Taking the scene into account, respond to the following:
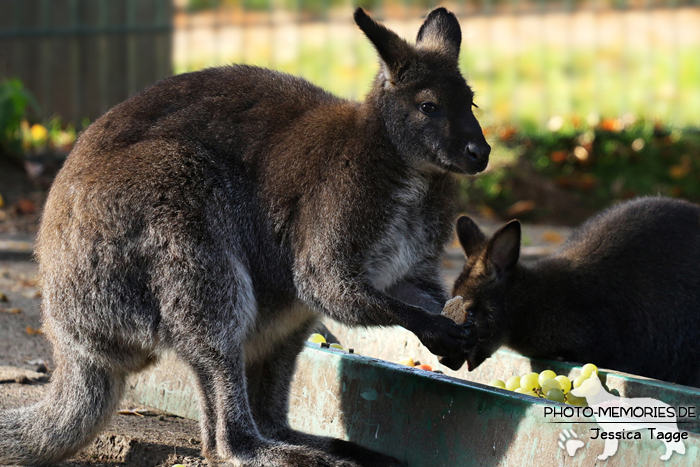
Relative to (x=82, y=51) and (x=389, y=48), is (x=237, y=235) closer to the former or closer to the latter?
(x=389, y=48)

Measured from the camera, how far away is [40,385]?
3998mm

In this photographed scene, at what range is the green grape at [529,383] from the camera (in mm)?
3631

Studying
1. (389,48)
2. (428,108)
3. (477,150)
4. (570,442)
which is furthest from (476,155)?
(570,442)

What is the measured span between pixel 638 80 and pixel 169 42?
536cm

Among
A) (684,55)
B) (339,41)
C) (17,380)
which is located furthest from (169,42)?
A: (17,380)

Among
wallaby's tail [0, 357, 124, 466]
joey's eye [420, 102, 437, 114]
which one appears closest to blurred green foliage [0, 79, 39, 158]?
wallaby's tail [0, 357, 124, 466]

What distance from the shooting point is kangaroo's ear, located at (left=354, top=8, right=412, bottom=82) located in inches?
132

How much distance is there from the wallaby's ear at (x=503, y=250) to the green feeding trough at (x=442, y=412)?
43cm

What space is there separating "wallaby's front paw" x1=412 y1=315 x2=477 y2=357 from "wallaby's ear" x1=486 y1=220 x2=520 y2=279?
3.55ft

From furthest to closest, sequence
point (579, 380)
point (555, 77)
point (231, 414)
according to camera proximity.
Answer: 1. point (555, 77)
2. point (579, 380)
3. point (231, 414)

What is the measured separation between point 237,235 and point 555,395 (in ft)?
4.49

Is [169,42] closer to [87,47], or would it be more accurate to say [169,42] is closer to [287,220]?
[87,47]

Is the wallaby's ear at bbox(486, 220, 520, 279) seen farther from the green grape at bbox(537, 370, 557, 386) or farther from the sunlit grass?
the sunlit grass

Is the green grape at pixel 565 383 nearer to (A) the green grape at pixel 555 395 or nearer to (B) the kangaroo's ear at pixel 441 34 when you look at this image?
(A) the green grape at pixel 555 395
